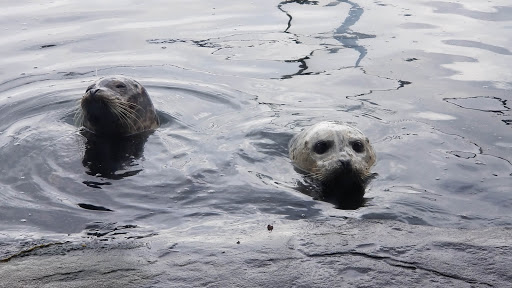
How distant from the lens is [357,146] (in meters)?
7.62

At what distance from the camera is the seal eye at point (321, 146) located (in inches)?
298

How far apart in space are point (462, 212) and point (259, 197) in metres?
1.71

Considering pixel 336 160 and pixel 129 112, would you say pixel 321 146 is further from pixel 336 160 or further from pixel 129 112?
pixel 129 112

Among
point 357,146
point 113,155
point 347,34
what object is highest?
point 347,34

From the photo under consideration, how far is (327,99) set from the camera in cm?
952

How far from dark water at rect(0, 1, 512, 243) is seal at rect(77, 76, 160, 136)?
0.23 meters

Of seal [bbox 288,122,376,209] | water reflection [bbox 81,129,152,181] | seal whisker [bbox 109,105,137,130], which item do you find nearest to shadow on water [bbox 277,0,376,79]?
seal whisker [bbox 109,105,137,130]

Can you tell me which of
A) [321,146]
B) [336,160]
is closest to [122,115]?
[321,146]

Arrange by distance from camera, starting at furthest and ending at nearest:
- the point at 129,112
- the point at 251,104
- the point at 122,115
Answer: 1. the point at 251,104
2. the point at 129,112
3. the point at 122,115

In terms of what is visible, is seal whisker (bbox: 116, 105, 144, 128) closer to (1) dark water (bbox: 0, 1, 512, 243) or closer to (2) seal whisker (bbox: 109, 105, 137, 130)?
(2) seal whisker (bbox: 109, 105, 137, 130)

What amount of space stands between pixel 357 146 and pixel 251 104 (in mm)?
2189

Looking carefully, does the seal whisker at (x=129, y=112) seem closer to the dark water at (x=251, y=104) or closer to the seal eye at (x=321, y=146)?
the dark water at (x=251, y=104)

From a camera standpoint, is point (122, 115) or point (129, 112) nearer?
point (122, 115)

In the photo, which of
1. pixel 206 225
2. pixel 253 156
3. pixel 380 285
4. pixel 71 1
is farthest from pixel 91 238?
pixel 71 1
